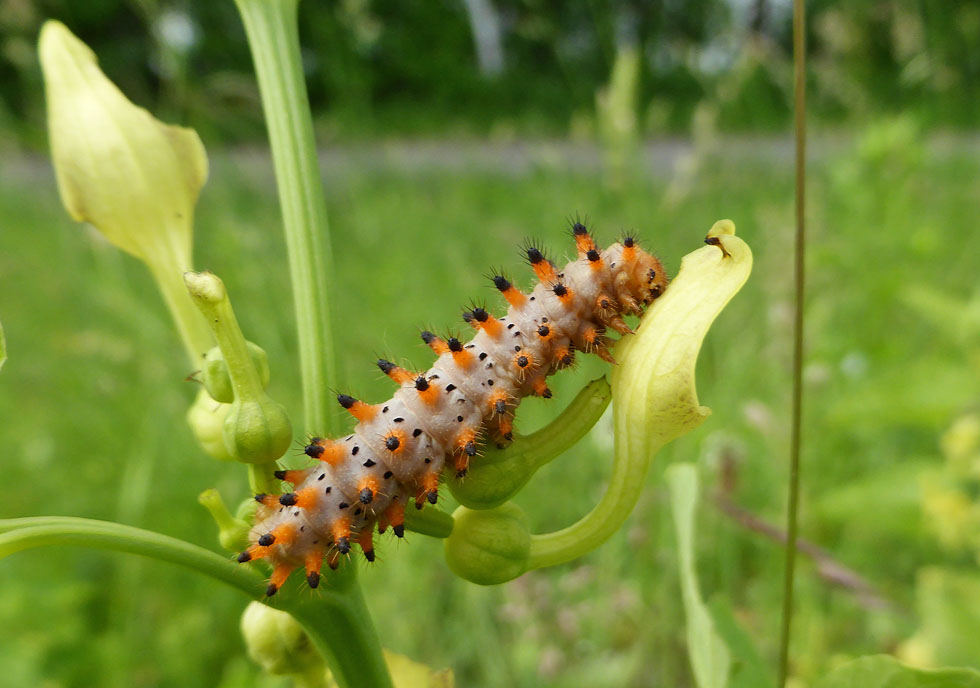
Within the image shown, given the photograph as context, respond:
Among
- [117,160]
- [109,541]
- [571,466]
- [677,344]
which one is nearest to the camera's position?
[109,541]

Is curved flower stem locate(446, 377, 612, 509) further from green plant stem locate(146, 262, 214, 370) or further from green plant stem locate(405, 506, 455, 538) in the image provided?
green plant stem locate(146, 262, 214, 370)

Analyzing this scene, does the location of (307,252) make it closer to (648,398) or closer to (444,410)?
(444,410)

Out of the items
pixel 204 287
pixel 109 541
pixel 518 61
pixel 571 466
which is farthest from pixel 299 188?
pixel 518 61

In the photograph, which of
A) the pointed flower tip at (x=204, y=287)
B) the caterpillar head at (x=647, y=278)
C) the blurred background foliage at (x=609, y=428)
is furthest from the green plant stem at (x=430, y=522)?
the caterpillar head at (x=647, y=278)

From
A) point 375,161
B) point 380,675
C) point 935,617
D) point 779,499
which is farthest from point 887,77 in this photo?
point 380,675

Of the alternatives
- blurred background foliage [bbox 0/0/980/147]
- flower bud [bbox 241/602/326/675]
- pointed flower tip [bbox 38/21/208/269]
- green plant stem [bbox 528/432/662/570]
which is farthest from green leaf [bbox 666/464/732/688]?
blurred background foliage [bbox 0/0/980/147]
